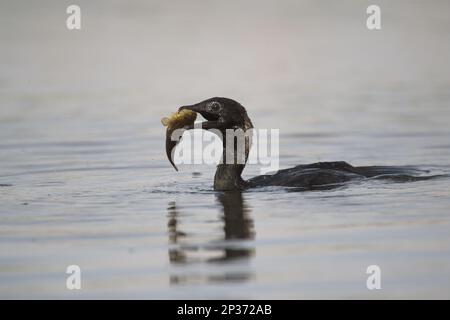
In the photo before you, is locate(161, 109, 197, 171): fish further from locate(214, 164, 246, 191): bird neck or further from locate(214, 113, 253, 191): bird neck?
locate(214, 164, 246, 191): bird neck

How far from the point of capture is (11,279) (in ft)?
30.8

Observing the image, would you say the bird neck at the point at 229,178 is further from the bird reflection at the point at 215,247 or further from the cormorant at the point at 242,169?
the bird reflection at the point at 215,247

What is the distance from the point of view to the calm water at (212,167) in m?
9.45

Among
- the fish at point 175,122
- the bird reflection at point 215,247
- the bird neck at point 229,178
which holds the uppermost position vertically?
the fish at point 175,122

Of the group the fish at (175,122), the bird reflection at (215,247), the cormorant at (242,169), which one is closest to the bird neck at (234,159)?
the cormorant at (242,169)

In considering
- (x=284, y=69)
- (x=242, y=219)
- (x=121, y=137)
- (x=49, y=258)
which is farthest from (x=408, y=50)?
(x=49, y=258)

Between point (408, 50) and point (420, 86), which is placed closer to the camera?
point (420, 86)

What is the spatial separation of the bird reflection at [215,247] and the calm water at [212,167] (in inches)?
1.1

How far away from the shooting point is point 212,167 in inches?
644

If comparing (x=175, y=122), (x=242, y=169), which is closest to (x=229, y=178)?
(x=242, y=169)

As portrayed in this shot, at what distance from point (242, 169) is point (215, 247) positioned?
353 centimetres

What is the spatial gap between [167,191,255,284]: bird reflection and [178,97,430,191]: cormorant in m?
1.23
